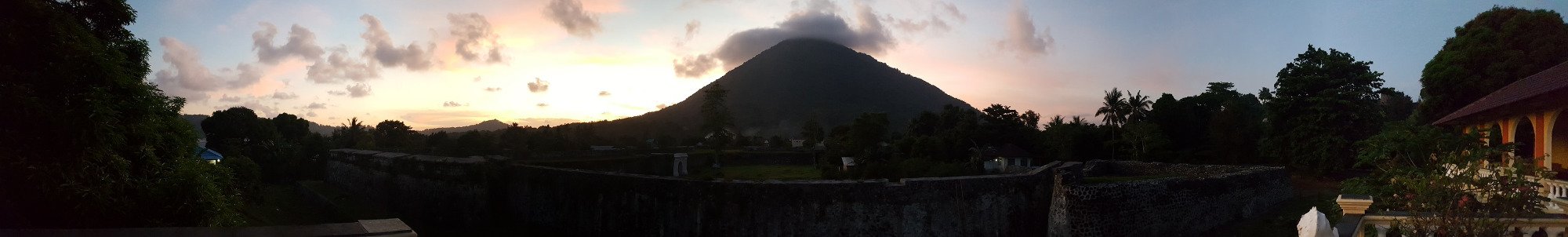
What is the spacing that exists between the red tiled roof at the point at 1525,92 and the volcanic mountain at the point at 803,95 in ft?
389

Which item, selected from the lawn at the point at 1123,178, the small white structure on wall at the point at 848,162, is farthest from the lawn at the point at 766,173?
the lawn at the point at 1123,178

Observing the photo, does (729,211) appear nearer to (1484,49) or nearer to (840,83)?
(1484,49)

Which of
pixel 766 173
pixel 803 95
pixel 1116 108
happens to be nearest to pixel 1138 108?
pixel 1116 108

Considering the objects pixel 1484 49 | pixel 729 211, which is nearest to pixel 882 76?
pixel 1484 49

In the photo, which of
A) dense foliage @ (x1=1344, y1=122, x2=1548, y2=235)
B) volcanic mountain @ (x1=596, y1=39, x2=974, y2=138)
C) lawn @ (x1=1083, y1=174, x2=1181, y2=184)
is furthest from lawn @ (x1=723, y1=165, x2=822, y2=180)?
volcanic mountain @ (x1=596, y1=39, x2=974, y2=138)

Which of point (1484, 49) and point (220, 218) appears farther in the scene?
point (1484, 49)

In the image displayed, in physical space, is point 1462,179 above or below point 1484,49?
below

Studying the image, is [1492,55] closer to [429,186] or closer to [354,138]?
[429,186]

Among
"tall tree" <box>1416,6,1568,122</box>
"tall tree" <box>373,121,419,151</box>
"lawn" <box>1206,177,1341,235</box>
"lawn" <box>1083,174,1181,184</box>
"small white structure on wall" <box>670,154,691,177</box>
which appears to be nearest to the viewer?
"lawn" <box>1206,177,1341,235</box>

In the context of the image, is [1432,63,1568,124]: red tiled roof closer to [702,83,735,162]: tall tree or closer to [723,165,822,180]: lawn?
[723,165,822,180]: lawn

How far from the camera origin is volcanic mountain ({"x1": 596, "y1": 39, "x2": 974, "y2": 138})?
146 meters

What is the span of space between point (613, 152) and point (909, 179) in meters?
38.5

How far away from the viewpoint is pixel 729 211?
16109mm

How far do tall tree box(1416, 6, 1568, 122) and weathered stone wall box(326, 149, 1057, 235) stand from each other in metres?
18.4
